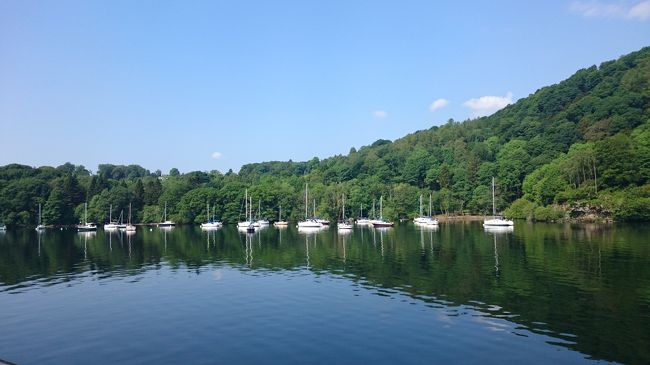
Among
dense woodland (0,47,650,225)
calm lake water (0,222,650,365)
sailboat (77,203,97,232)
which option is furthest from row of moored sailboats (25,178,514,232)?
calm lake water (0,222,650,365)

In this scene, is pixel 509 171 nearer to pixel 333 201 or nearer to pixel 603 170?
pixel 603 170

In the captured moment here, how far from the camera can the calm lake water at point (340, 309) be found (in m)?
22.1

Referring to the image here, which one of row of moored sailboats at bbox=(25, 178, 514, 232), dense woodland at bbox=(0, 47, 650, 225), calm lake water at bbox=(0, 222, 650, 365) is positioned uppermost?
dense woodland at bbox=(0, 47, 650, 225)

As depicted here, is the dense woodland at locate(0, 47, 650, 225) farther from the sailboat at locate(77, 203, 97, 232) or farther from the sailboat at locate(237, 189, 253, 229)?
the sailboat at locate(237, 189, 253, 229)

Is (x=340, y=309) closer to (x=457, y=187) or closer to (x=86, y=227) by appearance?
(x=86, y=227)

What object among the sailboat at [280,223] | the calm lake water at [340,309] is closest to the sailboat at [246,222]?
the sailboat at [280,223]

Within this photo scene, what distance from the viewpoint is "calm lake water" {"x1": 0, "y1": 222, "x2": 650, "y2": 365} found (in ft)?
72.4

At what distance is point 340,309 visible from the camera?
30609mm

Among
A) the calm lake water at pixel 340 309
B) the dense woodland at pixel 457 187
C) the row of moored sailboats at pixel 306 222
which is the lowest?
the calm lake water at pixel 340 309

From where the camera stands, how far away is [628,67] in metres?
197

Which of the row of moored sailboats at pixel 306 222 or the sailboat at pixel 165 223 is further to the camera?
the sailboat at pixel 165 223

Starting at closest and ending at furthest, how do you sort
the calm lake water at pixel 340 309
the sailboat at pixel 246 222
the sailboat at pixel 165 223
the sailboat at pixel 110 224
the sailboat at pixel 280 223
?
the calm lake water at pixel 340 309 < the sailboat at pixel 246 222 < the sailboat at pixel 110 224 < the sailboat at pixel 280 223 < the sailboat at pixel 165 223

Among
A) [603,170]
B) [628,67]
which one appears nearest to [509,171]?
[603,170]

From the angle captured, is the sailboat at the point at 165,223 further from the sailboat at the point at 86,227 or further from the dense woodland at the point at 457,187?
the sailboat at the point at 86,227
